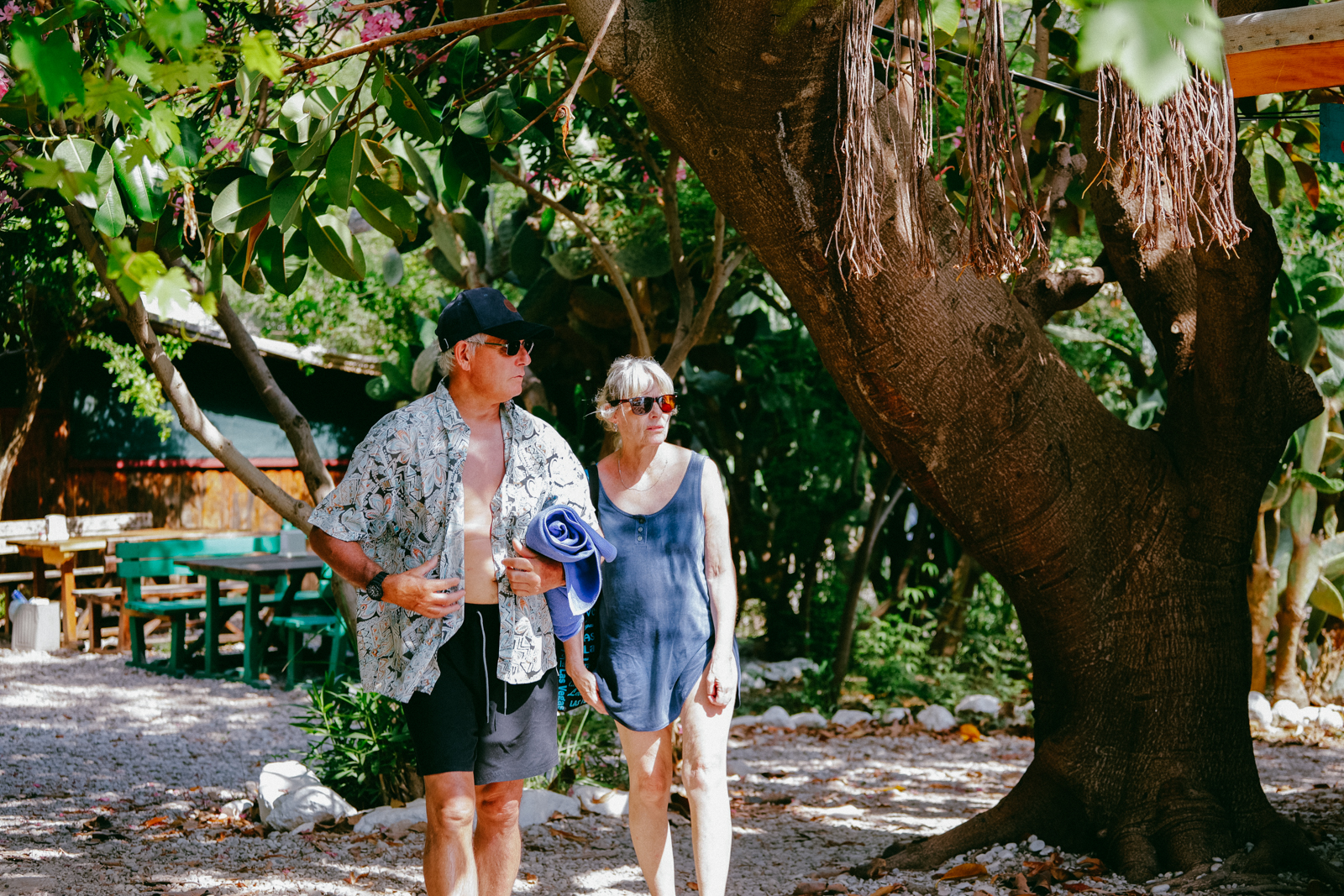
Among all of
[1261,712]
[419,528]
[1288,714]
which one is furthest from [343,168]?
[1288,714]

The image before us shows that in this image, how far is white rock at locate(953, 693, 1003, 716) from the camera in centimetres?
769

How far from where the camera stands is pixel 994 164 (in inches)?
113

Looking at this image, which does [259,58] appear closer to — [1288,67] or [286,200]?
[286,200]

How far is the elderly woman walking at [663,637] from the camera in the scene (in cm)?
329

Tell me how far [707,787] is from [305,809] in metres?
2.25

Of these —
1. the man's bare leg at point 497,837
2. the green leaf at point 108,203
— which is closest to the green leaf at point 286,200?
the green leaf at point 108,203

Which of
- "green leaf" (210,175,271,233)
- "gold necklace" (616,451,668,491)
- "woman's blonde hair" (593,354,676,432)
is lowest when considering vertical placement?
"gold necklace" (616,451,668,491)

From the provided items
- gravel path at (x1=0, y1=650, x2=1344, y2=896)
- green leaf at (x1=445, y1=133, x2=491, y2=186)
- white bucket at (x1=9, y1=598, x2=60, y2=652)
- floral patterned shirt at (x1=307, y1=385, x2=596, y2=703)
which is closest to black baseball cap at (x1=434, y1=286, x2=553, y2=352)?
floral patterned shirt at (x1=307, y1=385, x2=596, y2=703)

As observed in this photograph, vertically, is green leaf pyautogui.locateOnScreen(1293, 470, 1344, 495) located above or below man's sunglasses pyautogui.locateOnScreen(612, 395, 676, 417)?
below

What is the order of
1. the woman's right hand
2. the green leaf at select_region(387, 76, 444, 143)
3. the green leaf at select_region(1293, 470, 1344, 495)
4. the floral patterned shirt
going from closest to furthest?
the floral patterned shirt, the green leaf at select_region(387, 76, 444, 143), the woman's right hand, the green leaf at select_region(1293, 470, 1344, 495)

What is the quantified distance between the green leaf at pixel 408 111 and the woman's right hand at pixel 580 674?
5.03 ft

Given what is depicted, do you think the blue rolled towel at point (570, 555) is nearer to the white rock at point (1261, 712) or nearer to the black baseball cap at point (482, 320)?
the black baseball cap at point (482, 320)

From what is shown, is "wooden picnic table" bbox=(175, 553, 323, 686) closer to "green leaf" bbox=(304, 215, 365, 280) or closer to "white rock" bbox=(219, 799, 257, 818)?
"white rock" bbox=(219, 799, 257, 818)

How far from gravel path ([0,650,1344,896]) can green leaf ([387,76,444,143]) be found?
2.59 meters
